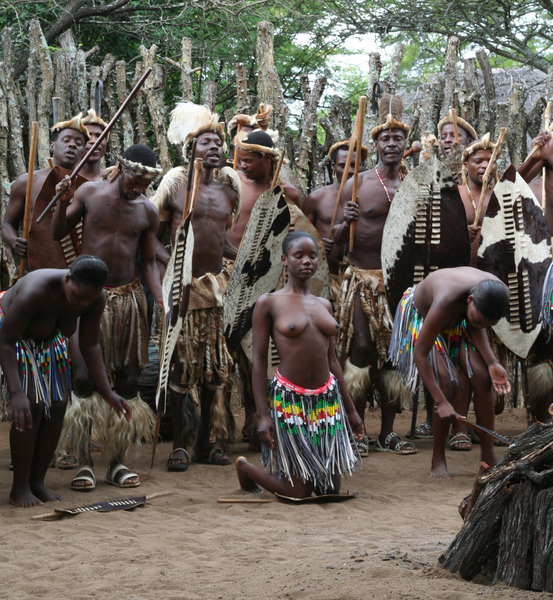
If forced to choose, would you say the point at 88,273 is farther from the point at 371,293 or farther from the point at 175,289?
the point at 371,293

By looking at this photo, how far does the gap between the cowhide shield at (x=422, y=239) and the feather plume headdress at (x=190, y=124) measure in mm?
1261

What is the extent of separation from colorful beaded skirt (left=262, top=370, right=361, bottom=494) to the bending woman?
1.71ft

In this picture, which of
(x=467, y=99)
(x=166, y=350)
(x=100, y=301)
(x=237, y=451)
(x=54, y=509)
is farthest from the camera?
(x=467, y=99)

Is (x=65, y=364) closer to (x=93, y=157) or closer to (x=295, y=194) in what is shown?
(x=93, y=157)

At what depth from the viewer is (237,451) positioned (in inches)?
207

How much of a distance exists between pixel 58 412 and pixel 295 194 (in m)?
2.44

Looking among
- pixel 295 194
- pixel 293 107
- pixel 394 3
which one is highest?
pixel 394 3

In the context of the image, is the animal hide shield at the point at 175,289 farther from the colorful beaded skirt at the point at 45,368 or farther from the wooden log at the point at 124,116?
the wooden log at the point at 124,116

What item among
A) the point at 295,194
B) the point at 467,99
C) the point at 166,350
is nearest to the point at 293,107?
the point at 467,99

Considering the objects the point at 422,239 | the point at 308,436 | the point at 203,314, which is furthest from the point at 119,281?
the point at 422,239

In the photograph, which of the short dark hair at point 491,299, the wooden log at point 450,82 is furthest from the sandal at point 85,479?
the wooden log at point 450,82

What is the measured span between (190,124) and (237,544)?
288 centimetres

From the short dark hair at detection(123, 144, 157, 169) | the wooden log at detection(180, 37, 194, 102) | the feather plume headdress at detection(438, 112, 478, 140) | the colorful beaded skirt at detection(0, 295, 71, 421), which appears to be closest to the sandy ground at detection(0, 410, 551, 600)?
the colorful beaded skirt at detection(0, 295, 71, 421)

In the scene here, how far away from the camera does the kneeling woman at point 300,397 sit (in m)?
3.82
